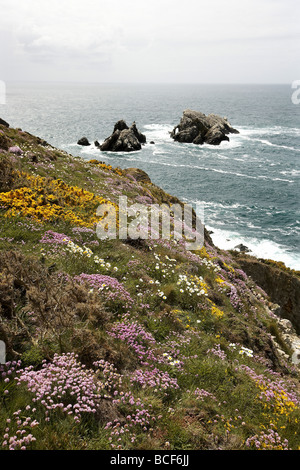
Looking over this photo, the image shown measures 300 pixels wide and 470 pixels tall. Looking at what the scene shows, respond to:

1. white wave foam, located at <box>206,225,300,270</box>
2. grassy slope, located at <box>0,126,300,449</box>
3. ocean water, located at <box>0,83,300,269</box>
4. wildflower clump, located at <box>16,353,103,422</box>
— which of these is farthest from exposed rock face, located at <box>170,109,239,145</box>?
wildflower clump, located at <box>16,353,103,422</box>

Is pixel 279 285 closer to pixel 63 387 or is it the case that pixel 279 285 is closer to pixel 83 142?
pixel 63 387

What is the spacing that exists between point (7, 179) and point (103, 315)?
399 inches

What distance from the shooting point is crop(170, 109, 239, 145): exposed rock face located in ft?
328

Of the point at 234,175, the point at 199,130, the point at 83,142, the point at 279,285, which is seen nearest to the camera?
the point at 279,285

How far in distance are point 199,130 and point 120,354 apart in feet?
354

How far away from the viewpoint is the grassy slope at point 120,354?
494 cm

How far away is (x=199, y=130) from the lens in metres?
104

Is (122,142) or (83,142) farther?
(83,142)

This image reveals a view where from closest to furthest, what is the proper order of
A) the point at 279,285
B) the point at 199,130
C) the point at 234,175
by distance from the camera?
the point at 279,285 → the point at 234,175 → the point at 199,130

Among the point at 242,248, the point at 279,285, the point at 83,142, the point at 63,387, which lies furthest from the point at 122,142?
the point at 63,387

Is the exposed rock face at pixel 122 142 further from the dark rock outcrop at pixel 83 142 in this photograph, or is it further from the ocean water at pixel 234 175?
the dark rock outcrop at pixel 83 142

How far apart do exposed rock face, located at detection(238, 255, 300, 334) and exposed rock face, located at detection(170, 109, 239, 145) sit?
8359cm

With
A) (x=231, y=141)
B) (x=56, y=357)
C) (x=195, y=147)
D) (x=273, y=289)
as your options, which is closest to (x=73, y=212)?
(x=56, y=357)

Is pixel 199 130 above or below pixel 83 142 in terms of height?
above
